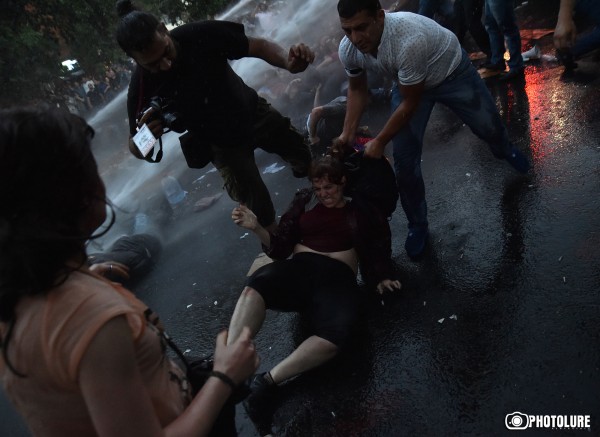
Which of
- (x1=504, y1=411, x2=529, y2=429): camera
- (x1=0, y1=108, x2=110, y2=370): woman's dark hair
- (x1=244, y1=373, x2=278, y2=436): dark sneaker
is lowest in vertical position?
(x1=504, y1=411, x2=529, y2=429): camera

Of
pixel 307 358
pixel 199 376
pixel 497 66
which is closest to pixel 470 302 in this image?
pixel 307 358

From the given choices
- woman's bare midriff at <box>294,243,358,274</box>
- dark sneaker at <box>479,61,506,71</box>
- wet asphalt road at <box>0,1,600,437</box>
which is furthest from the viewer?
dark sneaker at <box>479,61,506,71</box>

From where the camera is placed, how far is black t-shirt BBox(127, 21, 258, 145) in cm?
326

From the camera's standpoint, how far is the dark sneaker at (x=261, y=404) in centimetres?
285

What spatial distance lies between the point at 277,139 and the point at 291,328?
1585 mm

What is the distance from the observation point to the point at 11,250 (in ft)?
3.62

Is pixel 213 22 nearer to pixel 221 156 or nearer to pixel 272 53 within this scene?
pixel 272 53

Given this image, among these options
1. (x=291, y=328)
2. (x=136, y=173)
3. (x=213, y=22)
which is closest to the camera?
(x=213, y=22)

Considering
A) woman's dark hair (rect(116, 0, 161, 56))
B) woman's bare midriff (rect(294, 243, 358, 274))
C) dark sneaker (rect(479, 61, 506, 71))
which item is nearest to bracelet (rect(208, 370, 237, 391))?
woman's bare midriff (rect(294, 243, 358, 274))

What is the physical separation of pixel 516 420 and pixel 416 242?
165cm

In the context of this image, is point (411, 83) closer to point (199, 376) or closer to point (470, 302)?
point (470, 302)

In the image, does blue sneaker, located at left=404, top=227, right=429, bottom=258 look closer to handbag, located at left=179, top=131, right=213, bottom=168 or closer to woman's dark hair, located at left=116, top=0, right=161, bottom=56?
handbag, located at left=179, top=131, right=213, bottom=168

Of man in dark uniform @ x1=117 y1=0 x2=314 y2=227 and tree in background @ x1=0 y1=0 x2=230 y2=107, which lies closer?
man in dark uniform @ x1=117 y1=0 x2=314 y2=227

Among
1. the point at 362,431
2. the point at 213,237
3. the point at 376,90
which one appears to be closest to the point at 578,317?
the point at 362,431
